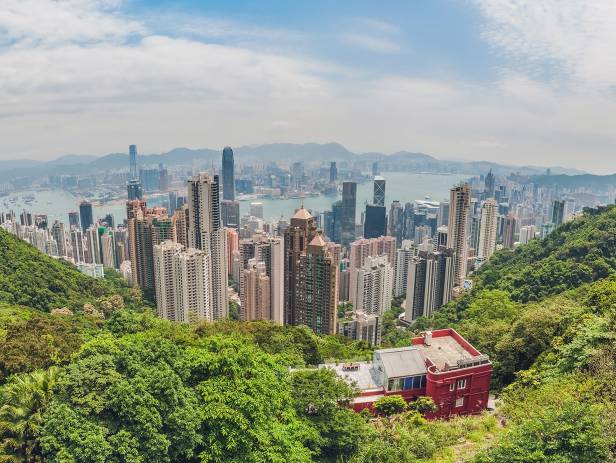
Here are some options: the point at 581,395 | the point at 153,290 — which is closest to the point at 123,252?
the point at 153,290

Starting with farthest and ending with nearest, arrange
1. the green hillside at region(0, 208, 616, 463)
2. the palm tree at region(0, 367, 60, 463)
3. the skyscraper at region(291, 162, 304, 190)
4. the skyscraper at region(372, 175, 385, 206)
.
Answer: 1. the skyscraper at region(291, 162, 304, 190)
2. the skyscraper at region(372, 175, 385, 206)
3. the palm tree at region(0, 367, 60, 463)
4. the green hillside at region(0, 208, 616, 463)

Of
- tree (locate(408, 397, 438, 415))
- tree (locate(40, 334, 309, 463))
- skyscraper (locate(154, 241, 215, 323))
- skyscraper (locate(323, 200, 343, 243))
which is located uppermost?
tree (locate(40, 334, 309, 463))

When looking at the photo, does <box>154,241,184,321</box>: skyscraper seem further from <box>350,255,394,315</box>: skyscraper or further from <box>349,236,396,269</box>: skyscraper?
<box>349,236,396,269</box>: skyscraper

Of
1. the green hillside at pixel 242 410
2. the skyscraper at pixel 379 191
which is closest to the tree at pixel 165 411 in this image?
the green hillside at pixel 242 410

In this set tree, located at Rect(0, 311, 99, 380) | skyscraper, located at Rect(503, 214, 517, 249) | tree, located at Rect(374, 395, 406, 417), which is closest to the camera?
tree, located at Rect(0, 311, 99, 380)

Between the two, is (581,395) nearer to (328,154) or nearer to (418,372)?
(418,372)

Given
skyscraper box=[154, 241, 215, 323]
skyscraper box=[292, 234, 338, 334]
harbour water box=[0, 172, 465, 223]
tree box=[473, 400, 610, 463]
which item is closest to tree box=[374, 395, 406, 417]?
tree box=[473, 400, 610, 463]

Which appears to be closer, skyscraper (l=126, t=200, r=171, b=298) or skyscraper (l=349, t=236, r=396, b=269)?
skyscraper (l=126, t=200, r=171, b=298)
